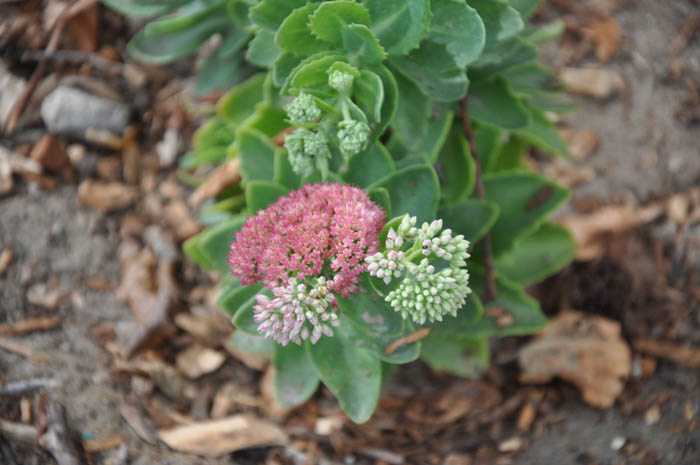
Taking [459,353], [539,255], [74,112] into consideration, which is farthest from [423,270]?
[74,112]

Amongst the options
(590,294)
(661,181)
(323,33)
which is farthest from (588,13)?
(323,33)

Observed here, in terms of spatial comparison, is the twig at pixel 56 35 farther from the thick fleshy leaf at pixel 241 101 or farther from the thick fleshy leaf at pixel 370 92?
the thick fleshy leaf at pixel 370 92

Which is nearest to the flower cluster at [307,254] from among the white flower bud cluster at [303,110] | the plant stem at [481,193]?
the white flower bud cluster at [303,110]

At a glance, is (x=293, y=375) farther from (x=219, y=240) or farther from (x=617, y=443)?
(x=617, y=443)

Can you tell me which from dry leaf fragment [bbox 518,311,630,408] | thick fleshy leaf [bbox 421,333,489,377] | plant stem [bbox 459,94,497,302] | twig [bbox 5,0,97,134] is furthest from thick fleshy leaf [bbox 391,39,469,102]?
twig [bbox 5,0,97,134]

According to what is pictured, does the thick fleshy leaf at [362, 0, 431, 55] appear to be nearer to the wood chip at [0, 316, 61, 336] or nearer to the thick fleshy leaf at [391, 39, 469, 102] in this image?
the thick fleshy leaf at [391, 39, 469, 102]
